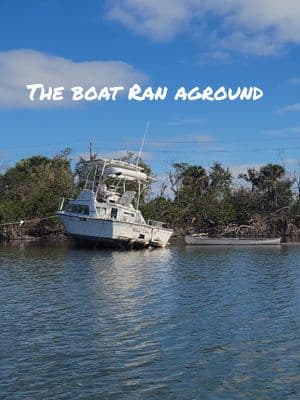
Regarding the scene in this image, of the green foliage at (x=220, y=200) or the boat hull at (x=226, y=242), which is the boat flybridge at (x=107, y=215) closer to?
the boat hull at (x=226, y=242)

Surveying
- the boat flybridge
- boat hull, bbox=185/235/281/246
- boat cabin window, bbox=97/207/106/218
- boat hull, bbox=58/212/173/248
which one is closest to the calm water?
boat hull, bbox=58/212/173/248

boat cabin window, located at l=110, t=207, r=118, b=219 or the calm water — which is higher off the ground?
boat cabin window, located at l=110, t=207, r=118, b=219

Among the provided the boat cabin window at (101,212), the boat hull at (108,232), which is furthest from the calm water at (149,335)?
the boat cabin window at (101,212)

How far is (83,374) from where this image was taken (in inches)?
462

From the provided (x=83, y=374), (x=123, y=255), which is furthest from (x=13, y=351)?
(x=123, y=255)

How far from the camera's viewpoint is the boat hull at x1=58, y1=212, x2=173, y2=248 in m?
47.2

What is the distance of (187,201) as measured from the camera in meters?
72.7

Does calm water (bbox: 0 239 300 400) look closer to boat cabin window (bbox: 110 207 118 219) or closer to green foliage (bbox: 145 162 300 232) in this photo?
boat cabin window (bbox: 110 207 118 219)

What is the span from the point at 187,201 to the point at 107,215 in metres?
26.3

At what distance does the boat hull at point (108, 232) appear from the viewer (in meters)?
47.2

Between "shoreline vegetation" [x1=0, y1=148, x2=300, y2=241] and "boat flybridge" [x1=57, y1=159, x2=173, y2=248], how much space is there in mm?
12618

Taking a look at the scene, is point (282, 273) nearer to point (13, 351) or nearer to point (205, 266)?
point (205, 266)

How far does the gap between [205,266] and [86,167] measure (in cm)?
2062

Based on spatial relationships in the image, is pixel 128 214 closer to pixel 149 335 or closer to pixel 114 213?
pixel 114 213
